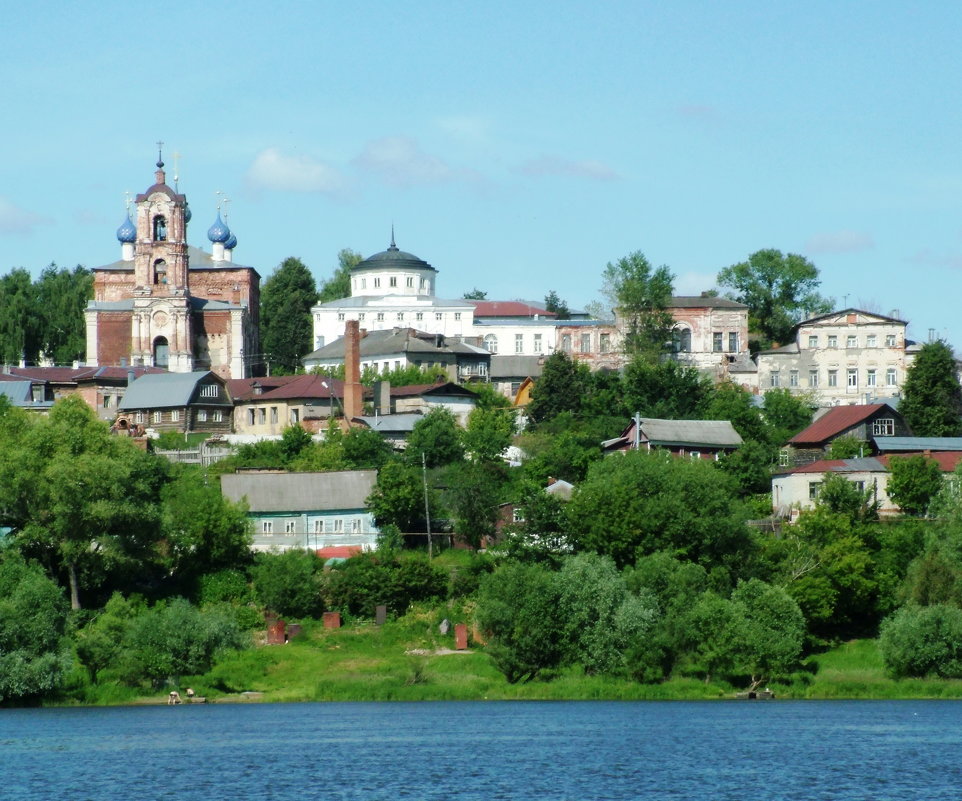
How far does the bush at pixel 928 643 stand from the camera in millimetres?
48469

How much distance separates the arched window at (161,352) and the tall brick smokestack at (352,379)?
14292 mm

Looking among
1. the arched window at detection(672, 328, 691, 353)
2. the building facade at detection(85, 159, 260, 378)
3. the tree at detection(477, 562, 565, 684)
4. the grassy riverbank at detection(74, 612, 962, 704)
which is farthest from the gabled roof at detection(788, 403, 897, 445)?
the building facade at detection(85, 159, 260, 378)

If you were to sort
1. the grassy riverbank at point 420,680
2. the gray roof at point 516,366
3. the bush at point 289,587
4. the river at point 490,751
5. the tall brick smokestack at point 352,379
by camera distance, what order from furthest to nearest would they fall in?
the gray roof at point 516,366 < the tall brick smokestack at point 352,379 < the bush at point 289,587 < the grassy riverbank at point 420,680 < the river at point 490,751

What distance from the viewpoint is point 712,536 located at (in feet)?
181

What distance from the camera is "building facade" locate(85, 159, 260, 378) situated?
94.2m

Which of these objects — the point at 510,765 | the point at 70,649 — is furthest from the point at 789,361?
the point at 510,765

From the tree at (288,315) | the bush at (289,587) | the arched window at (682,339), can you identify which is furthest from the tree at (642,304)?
the bush at (289,587)

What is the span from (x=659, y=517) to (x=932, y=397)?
25105mm

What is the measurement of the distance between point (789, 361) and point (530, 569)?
1592 inches

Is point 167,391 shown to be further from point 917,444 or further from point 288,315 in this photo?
point 917,444

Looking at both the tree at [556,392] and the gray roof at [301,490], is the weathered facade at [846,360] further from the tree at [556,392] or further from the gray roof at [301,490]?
the gray roof at [301,490]

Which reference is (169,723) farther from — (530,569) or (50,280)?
(50,280)

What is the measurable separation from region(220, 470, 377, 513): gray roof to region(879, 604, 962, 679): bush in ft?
67.0

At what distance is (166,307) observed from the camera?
94250 mm
